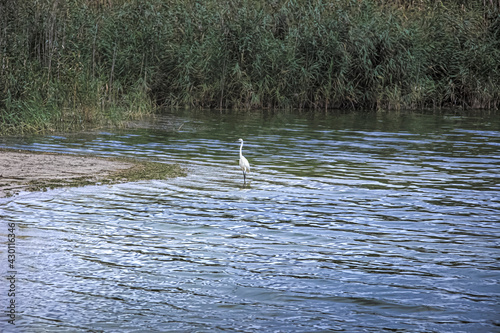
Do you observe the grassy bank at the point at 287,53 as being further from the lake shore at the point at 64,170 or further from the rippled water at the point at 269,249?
the rippled water at the point at 269,249

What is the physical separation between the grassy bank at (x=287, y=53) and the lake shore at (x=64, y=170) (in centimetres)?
913

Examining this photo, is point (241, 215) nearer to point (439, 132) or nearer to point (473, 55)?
point (439, 132)

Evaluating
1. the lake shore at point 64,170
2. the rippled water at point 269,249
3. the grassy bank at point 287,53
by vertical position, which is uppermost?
the grassy bank at point 287,53

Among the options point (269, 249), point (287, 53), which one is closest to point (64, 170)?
point (269, 249)

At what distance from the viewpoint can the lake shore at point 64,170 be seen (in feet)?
33.2

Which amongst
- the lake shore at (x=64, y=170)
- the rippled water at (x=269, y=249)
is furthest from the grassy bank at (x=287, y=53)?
the rippled water at (x=269, y=249)

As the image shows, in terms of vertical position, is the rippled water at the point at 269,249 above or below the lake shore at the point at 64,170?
below

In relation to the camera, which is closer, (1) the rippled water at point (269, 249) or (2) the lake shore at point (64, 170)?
(1) the rippled water at point (269, 249)

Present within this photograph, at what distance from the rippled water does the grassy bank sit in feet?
33.7

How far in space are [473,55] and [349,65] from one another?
14.4ft

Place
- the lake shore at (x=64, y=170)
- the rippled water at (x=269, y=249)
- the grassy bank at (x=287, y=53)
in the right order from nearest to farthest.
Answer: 1. the rippled water at (x=269, y=249)
2. the lake shore at (x=64, y=170)
3. the grassy bank at (x=287, y=53)

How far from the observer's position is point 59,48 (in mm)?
18703

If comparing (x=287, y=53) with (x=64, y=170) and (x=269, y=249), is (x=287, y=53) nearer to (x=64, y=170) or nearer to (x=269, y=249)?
(x=64, y=170)

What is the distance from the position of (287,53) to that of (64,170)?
14.4m
